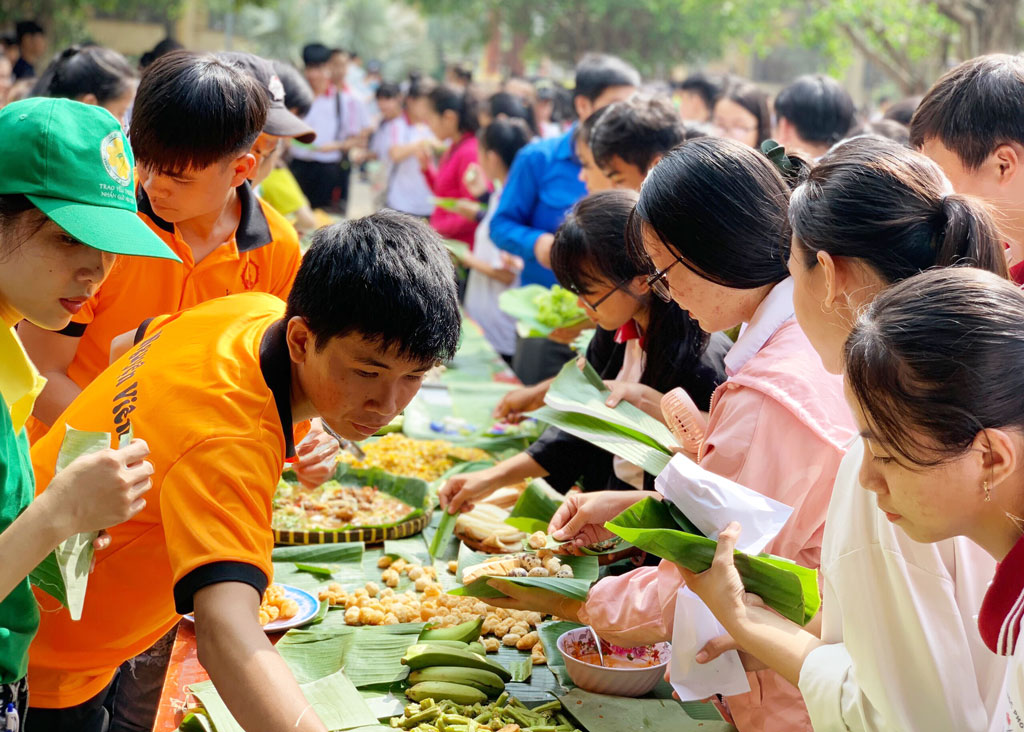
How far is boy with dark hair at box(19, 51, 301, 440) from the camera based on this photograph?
254 cm

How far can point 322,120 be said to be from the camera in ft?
37.9

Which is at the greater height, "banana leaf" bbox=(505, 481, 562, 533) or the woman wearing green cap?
the woman wearing green cap

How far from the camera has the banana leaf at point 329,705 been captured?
2.03 m

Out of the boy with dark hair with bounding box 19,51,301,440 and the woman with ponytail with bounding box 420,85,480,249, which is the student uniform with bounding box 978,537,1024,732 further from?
the woman with ponytail with bounding box 420,85,480,249

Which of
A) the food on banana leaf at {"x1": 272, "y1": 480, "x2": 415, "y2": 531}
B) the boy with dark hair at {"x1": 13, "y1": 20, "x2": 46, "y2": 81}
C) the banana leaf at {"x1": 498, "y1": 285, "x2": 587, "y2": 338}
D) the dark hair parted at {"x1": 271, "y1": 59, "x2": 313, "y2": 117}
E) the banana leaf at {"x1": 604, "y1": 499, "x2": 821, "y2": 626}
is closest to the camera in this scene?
the banana leaf at {"x1": 604, "y1": 499, "x2": 821, "y2": 626}

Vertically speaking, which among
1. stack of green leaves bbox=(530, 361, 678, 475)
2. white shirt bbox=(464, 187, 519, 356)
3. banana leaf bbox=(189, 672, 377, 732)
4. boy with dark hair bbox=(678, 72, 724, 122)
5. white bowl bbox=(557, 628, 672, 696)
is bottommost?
white shirt bbox=(464, 187, 519, 356)

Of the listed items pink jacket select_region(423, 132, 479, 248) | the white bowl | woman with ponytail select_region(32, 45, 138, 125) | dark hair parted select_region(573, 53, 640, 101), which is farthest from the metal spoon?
pink jacket select_region(423, 132, 479, 248)

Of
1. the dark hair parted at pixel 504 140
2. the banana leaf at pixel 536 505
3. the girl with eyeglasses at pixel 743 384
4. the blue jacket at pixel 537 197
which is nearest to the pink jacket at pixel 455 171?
the dark hair parted at pixel 504 140

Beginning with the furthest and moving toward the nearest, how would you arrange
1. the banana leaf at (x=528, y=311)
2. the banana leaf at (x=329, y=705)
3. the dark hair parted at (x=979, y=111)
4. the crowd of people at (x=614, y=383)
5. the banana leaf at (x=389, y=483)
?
the banana leaf at (x=528, y=311)
the banana leaf at (x=389, y=483)
the dark hair parted at (x=979, y=111)
the banana leaf at (x=329, y=705)
the crowd of people at (x=614, y=383)

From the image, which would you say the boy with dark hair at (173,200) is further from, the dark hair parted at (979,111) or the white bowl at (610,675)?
the dark hair parted at (979,111)

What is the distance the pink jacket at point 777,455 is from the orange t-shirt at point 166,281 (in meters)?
1.40

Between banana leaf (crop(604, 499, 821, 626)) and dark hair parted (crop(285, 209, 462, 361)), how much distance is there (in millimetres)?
490

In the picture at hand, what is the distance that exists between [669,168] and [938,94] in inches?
37.3

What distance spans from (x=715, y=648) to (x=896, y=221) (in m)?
0.86
